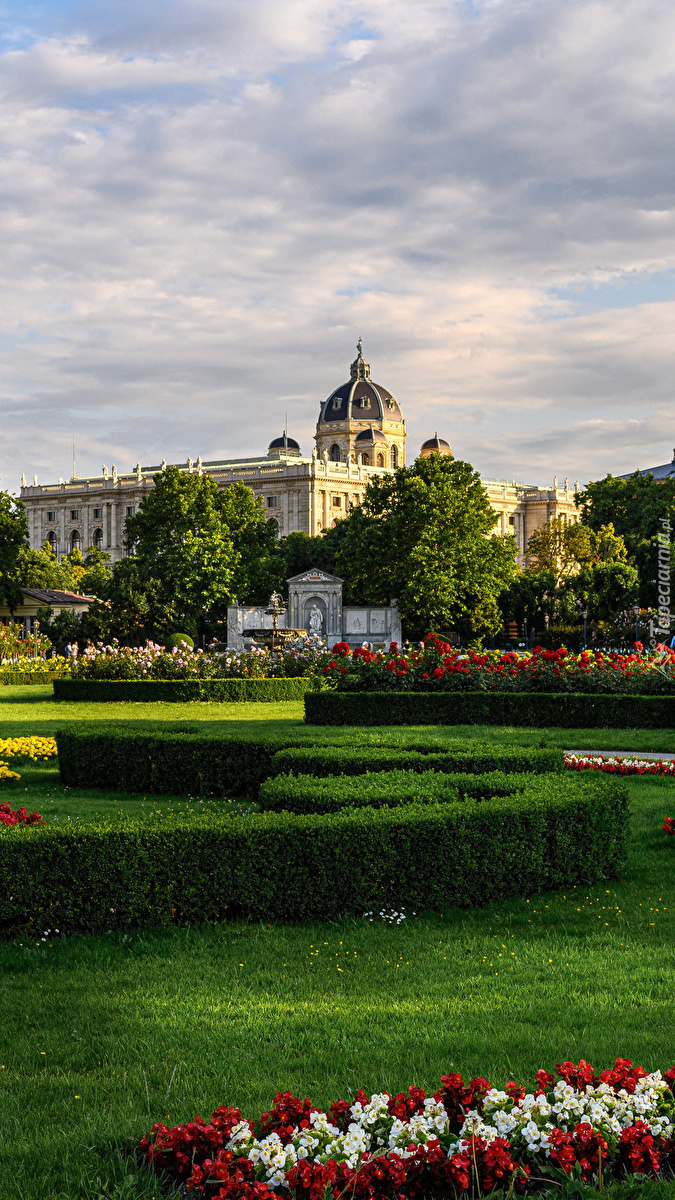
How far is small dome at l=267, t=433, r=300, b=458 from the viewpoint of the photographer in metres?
117

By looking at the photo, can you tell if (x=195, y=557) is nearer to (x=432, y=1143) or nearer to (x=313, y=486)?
(x=432, y=1143)

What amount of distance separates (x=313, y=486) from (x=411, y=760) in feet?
315

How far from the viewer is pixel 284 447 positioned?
12088cm

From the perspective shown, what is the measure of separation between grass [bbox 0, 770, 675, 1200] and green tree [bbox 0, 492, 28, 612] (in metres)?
37.9

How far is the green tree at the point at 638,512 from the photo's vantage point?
46.6 metres

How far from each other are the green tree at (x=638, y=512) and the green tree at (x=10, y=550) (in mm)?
25130

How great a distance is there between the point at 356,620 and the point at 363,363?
320ft

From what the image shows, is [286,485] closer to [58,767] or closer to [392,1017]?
[58,767]

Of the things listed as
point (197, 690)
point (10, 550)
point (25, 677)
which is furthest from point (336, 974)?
point (10, 550)

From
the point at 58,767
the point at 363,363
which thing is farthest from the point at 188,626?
the point at 363,363

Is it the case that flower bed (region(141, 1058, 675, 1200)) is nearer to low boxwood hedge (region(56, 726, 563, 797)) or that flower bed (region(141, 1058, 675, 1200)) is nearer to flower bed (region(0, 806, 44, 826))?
flower bed (region(0, 806, 44, 826))

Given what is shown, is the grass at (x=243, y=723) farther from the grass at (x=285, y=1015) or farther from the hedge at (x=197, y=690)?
the grass at (x=285, y=1015)

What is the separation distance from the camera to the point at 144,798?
11266mm

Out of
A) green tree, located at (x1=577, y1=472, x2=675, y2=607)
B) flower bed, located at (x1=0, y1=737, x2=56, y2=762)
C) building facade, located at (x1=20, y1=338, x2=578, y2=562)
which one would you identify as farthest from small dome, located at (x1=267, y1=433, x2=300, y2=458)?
flower bed, located at (x1=0, y1=737, x2=56, y2=762)
